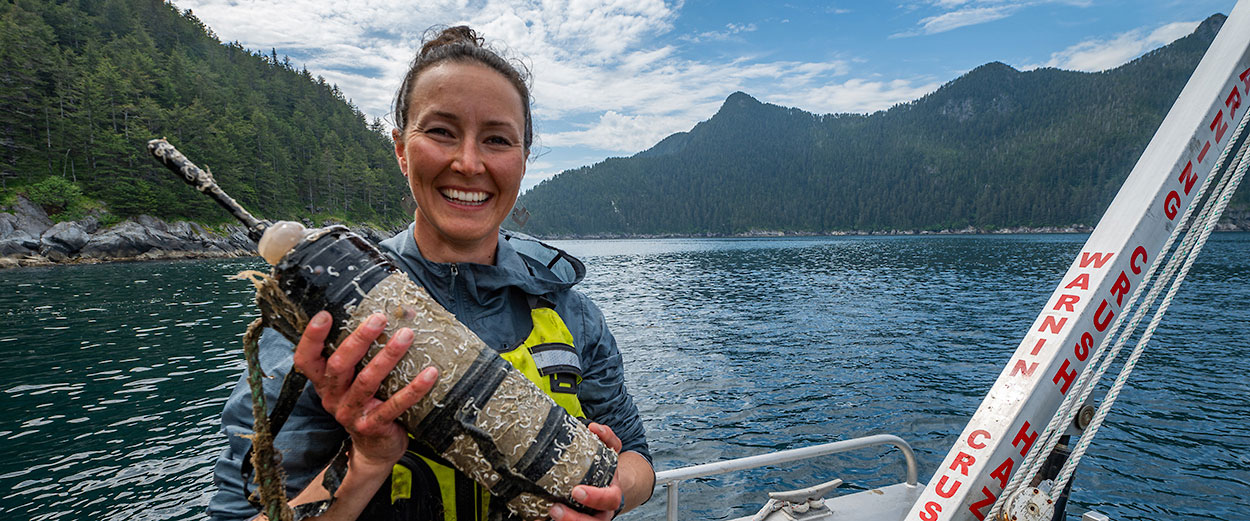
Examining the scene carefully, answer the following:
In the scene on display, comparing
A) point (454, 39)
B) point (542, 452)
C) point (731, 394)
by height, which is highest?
point (454, 39)

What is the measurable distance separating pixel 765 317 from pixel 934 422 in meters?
18.1

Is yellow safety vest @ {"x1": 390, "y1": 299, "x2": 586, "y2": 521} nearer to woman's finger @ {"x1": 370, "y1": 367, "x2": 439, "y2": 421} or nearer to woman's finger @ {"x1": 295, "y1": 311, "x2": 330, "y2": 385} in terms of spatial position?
woman's finger @ {"x1": 370, "y1": 367, "x2": 439, "y2": 421}

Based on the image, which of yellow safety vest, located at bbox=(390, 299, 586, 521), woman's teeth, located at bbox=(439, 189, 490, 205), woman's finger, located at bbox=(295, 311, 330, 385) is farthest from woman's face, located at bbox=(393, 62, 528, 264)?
woman's finger, located at bbox=(295, 311, 330, 385)

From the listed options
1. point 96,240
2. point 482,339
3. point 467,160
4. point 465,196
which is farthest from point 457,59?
point 96,240

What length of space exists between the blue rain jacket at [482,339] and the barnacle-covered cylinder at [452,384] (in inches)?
12.9

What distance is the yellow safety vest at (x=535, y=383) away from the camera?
6.98 feet

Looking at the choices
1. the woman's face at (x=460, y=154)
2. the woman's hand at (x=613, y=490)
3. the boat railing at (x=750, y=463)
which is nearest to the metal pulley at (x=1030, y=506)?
the woman's hand at (x=613, y=490)

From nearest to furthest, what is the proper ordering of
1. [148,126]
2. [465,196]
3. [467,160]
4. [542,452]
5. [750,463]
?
[542,452], [467,160], [465,196], [750,463], [148,126]

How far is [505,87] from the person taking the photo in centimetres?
228

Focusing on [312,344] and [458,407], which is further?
[458,407]

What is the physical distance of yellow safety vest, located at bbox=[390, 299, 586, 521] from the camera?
2.13 meters

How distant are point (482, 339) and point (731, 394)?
54.6ft

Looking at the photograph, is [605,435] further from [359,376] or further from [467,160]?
[467,160]

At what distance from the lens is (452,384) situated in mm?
1762
